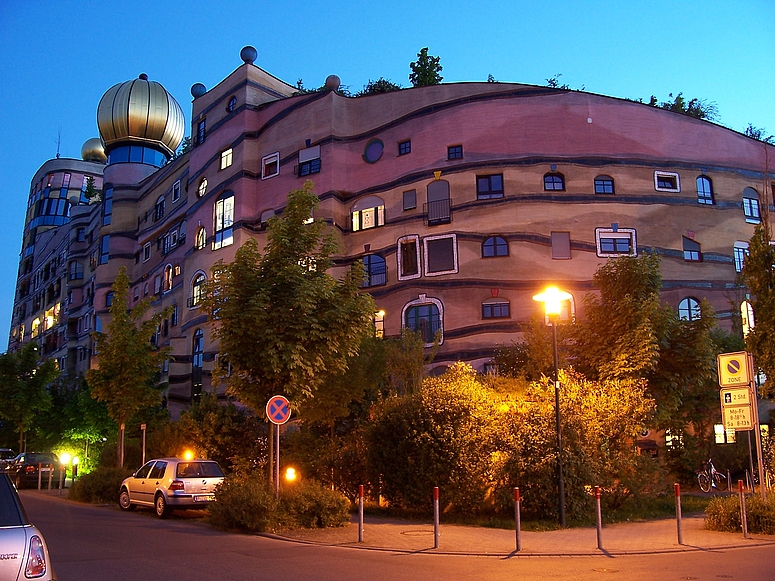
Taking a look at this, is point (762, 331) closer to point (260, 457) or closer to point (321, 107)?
point (260, 457)

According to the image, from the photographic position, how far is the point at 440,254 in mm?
34656

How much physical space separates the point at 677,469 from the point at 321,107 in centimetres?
2386

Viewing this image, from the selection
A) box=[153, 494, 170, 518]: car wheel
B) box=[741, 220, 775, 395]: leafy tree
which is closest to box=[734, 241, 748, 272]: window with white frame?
box=[741, 220, 775, 395]: leafy tree

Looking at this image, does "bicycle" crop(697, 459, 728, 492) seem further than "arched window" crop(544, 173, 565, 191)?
No

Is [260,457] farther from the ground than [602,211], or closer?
closer

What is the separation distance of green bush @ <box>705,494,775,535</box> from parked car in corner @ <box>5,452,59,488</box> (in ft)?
82.7

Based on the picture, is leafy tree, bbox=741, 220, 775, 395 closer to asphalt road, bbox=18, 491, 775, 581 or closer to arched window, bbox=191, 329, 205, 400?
asphalt road, bbox=18, 491, 775, 581

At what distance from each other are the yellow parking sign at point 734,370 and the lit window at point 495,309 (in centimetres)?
1883

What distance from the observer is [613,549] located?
13.0 meters

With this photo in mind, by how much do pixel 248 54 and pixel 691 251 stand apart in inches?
1027

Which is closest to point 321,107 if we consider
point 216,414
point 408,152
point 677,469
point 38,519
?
point 408,152

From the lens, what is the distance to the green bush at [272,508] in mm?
15062

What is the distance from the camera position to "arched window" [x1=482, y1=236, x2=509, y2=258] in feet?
111

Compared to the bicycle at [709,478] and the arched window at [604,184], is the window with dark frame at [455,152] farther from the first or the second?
the bicycle at [709,478]
